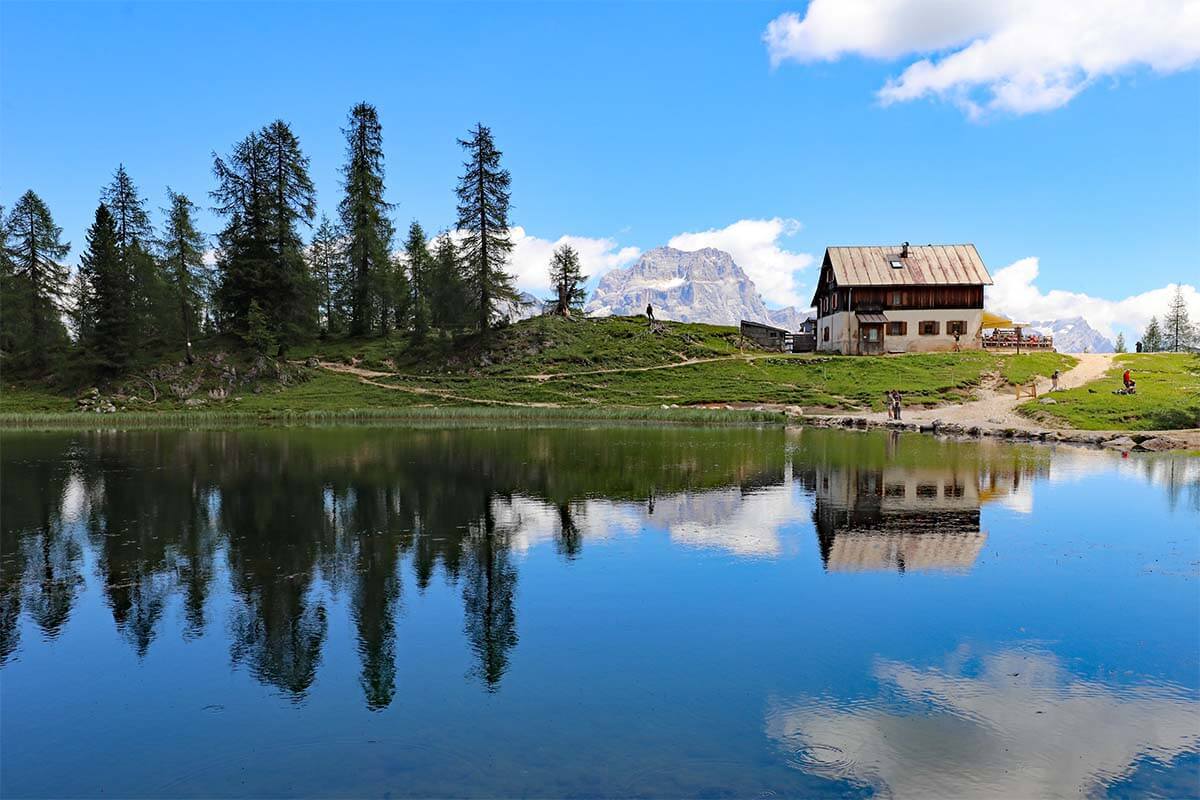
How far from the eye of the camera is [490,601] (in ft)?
49.2

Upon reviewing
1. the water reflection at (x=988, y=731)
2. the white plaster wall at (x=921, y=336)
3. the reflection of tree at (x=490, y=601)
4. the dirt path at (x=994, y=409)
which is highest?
the white plaster wall at (x=921, y=336)

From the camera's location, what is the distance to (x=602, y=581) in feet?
53.9

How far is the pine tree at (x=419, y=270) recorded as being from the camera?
294 feet

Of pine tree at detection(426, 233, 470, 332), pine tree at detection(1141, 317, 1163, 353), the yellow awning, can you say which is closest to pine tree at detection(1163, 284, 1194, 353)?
pine tree at detection(1141, 317, 1163, 353)

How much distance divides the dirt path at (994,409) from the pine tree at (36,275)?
275 ft

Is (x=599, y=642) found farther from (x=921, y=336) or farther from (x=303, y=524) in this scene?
(x=921, y=336)

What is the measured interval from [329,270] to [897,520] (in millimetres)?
88853

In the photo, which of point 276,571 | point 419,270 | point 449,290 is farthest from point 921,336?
point 276,571

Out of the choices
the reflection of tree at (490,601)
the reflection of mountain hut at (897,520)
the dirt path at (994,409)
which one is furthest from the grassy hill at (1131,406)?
the reflection of tree at (490,601)

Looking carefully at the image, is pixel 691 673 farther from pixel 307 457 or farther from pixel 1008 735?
pixel 307 457

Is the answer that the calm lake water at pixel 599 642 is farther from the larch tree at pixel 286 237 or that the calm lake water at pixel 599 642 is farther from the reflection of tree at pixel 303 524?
the larch tree at pixel 286 237

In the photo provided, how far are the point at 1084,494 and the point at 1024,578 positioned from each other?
1258cm

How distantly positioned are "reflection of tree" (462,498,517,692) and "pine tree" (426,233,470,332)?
63.1m

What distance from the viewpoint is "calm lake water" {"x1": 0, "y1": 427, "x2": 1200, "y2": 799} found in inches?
351
